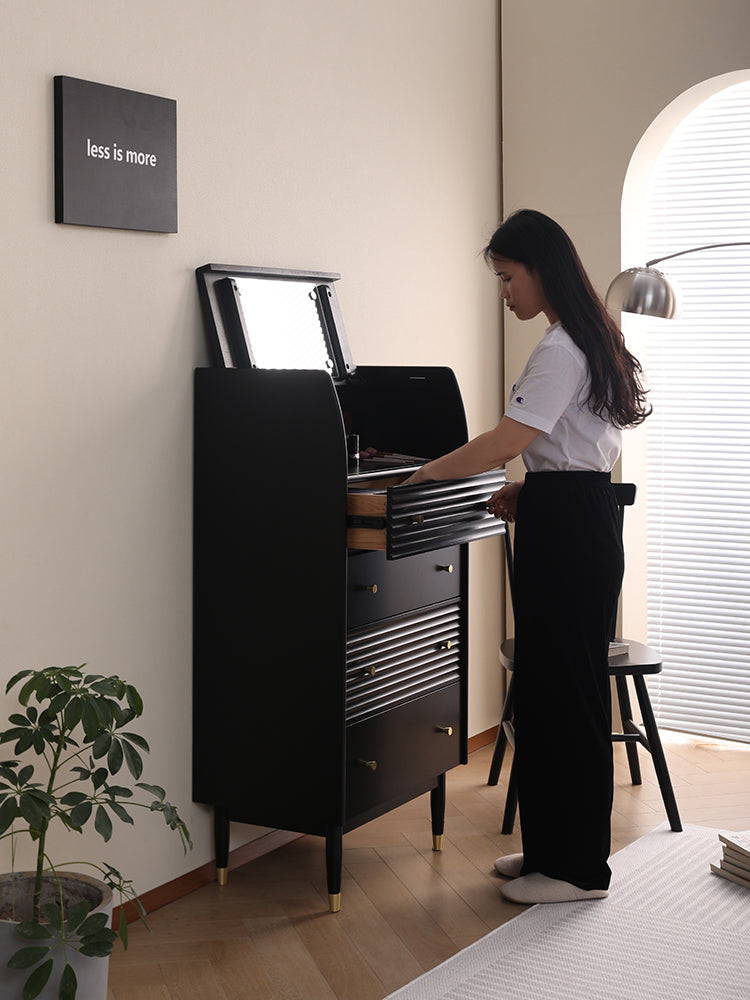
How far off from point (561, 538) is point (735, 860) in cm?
102

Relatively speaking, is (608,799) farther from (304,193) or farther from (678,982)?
(304,193)

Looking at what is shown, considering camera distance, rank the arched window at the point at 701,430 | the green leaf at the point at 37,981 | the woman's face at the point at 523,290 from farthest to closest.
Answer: the arched window at the point at 701,430
the woman's face at the point at 523,290
the green leaf at the point at 37,981

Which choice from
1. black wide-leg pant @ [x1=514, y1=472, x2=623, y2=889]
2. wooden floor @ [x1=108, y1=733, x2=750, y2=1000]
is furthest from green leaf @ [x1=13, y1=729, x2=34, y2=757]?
black wide-leg pant @ [x1=514, y1=472, x2=623, y2=889]

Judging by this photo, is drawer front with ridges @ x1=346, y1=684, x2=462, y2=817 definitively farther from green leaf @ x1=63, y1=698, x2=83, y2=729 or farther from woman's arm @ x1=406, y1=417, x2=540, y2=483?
green leaf @ x1=63, y1=698, x2=83, y2=729

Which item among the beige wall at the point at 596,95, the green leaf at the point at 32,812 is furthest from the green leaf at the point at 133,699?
the beige wall at the point at 596,95

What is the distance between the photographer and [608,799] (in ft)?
9.71

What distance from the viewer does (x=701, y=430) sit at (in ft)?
14.4

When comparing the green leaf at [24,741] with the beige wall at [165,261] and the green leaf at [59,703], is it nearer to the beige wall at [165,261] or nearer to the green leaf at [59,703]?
the green leaf at [59,703]

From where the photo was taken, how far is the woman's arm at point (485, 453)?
2.81m

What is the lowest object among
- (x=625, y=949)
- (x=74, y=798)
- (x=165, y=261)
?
(x=625, y=949)

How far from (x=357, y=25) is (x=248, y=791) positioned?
224cm

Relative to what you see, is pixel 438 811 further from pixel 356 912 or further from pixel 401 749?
pixel 356 912

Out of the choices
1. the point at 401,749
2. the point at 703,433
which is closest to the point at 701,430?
the point at 703,433

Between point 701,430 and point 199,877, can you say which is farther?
point 701,430
